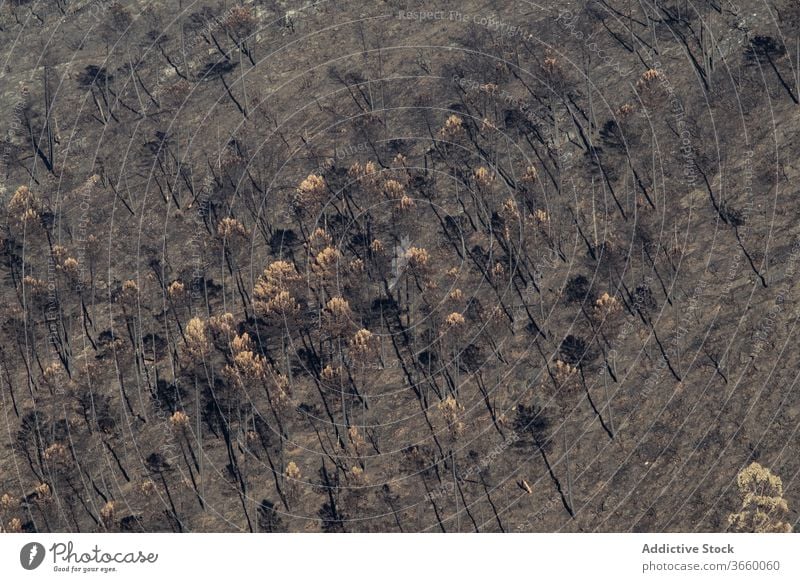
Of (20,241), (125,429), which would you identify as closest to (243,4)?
(20,241)

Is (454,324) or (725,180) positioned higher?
(725,180)
